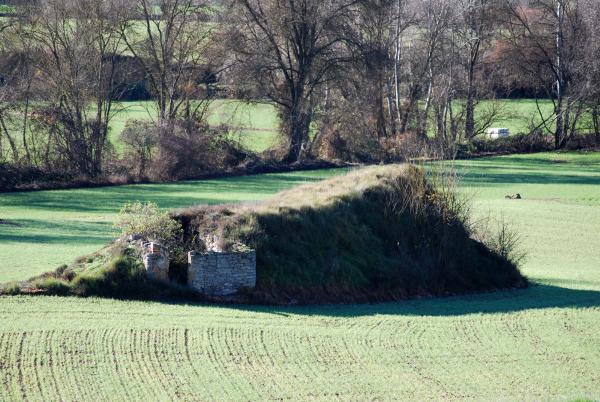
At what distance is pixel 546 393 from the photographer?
49.3 feet

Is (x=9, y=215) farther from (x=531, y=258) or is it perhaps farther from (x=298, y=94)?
(x=298, y=94)

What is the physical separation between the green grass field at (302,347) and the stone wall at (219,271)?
2.69ft

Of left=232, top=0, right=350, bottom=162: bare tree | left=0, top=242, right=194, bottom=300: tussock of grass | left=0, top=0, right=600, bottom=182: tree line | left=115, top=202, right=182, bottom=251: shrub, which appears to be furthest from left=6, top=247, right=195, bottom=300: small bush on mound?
left=232, top=0, right=350, bottom=162: bare tree

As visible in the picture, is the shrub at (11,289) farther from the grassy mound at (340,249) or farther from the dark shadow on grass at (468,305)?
the dark shadow on grass at (468,305)

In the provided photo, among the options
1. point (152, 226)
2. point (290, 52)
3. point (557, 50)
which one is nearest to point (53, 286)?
point (152, 226)

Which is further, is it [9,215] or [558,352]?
[9,215]

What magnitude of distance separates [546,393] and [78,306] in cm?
893

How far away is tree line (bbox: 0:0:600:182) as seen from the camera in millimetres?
49531

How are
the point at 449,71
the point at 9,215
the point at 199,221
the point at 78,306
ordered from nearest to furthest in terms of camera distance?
the point at 78,306, the point at 199,221, the point at 9,215, the point at 449,71

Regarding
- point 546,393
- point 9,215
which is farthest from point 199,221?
point 9,215

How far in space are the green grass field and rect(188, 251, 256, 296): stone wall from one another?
2.69ft

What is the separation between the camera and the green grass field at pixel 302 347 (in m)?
14.3

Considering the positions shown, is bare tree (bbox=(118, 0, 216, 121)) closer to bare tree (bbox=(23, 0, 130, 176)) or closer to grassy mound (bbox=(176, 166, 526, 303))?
bare tree (bbox=(23, 0, 130, 176))

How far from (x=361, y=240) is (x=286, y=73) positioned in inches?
1299
